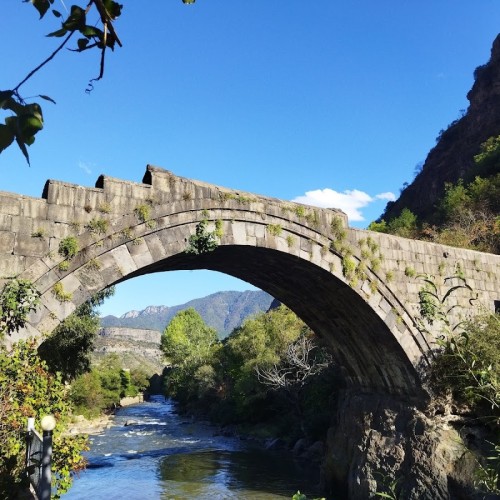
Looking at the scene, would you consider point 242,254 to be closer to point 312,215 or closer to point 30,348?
point 312,215

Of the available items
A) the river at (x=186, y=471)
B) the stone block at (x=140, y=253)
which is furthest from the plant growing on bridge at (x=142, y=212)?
the river at (x=186, y=471)

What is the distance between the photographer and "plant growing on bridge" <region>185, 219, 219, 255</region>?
28.8ft

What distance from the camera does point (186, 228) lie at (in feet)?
29.0

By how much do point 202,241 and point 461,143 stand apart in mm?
51358

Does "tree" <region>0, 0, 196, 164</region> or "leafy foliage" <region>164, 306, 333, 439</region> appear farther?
"leafy foliage" <region>164, 306, 333, 439</region>

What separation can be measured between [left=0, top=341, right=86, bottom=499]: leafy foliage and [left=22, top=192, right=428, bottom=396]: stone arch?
0.70 m

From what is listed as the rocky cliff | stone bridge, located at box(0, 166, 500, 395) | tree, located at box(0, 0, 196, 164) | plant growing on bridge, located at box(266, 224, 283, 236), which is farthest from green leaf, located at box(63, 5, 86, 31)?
the rocky cliff

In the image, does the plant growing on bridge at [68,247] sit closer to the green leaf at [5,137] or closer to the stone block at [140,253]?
the stone block at [140,253]

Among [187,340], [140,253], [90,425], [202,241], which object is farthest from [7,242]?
[187,340]

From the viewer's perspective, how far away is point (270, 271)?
37.8ft

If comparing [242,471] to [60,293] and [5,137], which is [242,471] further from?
[5,137]

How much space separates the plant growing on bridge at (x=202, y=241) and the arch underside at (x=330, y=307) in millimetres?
542

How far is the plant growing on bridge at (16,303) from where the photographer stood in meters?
6.61

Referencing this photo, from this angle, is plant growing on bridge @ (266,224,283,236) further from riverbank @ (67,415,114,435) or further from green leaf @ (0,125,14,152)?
riverbank @ (67,415,114,435)
